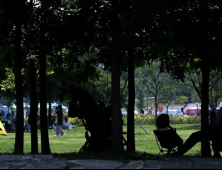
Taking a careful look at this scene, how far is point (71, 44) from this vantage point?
14.1 meters

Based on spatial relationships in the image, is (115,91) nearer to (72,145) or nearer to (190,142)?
(190,142)

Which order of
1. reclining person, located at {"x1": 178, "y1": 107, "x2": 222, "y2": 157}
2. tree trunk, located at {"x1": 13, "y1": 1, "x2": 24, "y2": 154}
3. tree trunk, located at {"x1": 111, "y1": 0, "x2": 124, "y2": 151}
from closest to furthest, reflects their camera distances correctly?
tree trunk, located at {"x1": 111, "y1": 0, "x2": 124, "y2": 151}
reclining person, located at {"x1": 178, "y1": 107, "x2": 222, "y2": 157}
tree trunk, located at {"x1": 13, "y1": 1, "x2": 24, "y2": 154}

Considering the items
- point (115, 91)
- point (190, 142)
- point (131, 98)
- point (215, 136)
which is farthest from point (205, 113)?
point (115, 91)

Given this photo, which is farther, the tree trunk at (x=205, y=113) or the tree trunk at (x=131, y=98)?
the tree trunk at (x=131, y=98)

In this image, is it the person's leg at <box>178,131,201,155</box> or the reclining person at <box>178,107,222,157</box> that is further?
the person's leg at <box>178,131,201,155</box>

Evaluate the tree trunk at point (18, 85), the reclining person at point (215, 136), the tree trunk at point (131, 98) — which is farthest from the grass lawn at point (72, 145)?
the reclining person at point (215, 136)

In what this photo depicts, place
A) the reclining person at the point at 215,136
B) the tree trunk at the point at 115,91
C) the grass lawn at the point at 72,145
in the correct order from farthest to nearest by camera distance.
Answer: the grass lawn at the point at 72,145 → the reclining person at the point at 215,136 → the tree trunk at the point at 115,91

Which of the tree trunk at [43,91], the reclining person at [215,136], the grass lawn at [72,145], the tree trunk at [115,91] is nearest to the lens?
the tree trunk at [115,91]

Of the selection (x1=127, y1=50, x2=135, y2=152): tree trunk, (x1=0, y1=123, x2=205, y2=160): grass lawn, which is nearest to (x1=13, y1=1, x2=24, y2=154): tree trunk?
(x1=0, y1=123, x2=205, y2=160): grass lawn

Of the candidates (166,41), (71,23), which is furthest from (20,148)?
(166,41)

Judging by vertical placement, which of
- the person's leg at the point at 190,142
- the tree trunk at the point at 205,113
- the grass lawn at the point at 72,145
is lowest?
the grass lawn at the point at 72,145

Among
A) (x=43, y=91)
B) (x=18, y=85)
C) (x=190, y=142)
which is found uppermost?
(x=18, y=85)

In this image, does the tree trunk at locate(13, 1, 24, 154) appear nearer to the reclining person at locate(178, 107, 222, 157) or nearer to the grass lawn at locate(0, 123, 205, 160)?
the grass lawn at locate(0, 123, 205, 160)

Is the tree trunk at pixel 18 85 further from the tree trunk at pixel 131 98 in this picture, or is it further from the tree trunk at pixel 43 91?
the tree trunk at pixel 131 98
